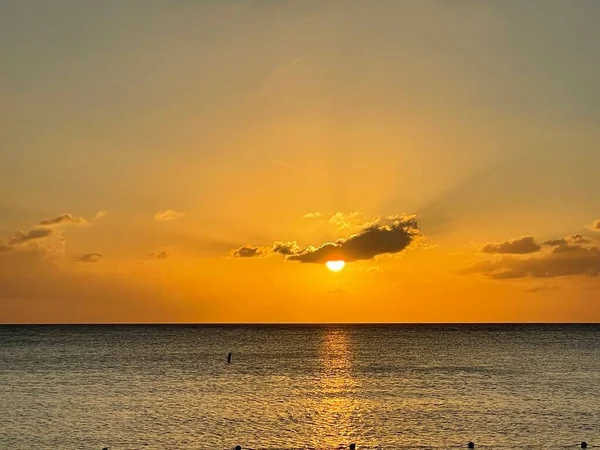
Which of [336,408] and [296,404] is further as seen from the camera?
[296,404]

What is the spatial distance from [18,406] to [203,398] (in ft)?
62.6

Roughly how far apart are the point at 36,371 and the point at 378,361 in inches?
2349

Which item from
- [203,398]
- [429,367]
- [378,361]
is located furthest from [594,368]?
[203,398]

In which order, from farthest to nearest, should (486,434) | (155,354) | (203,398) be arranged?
(155,354) → (203,398) → (486,434)

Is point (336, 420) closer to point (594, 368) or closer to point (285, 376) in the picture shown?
point (285, 376)

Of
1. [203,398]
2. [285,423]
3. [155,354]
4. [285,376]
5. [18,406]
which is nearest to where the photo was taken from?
[285,423]

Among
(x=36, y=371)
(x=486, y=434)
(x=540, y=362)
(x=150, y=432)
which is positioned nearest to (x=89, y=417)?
(x=150, y=432)

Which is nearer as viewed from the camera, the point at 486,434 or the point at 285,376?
the point at 486,434

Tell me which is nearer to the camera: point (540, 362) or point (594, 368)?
point (594, 368)

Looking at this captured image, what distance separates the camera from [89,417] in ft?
231

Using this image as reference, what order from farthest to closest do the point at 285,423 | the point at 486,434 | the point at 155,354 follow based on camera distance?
the point at 155,354 < the point at 285,423 < the point at 486,434

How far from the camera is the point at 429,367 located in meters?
128

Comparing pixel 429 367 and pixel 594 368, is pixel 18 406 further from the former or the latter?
pixel 594 368

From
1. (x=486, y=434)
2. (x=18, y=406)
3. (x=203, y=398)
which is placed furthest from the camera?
(x=203, y=398)
